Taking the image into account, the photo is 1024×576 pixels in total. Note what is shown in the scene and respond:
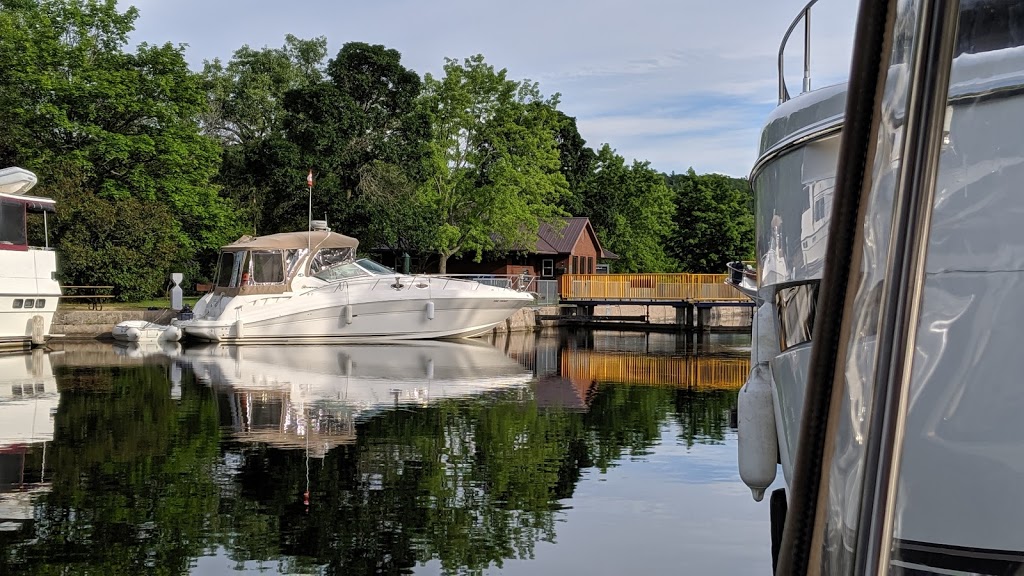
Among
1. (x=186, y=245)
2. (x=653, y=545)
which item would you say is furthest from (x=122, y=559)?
(x=186, y=245)

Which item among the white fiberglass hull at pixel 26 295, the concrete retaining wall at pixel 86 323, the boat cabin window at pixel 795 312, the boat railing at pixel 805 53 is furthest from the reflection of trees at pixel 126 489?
the concrete retaining wall at pixel 86 323

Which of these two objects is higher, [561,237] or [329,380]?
[561,237]

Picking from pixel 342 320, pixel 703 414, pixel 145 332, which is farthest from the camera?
pixel 145 332

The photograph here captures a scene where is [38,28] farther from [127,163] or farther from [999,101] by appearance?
[999,101]

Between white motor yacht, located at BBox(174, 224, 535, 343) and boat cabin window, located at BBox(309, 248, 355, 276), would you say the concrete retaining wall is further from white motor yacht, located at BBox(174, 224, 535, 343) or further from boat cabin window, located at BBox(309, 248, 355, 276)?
boat cabin window, located at BBox(309, 248, 355, 276)

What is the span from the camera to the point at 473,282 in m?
28.3

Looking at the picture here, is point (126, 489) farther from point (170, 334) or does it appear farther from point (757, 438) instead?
point (170, 334)

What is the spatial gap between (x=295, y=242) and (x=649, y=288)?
58.1 ft

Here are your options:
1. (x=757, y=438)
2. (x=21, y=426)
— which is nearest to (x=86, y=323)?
(x=21, y=426)

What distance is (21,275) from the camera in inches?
879

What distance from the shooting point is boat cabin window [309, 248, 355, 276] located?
27.3 metres

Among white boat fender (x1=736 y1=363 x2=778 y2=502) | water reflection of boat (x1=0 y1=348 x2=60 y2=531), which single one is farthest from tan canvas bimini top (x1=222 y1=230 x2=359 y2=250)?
white boat fender (x1=736 y1=363 x2=778 y2=502)

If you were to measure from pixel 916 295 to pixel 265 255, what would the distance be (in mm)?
26726

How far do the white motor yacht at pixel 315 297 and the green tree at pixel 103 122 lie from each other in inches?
310
